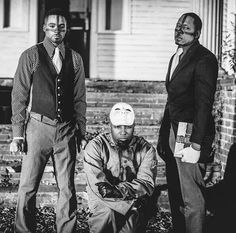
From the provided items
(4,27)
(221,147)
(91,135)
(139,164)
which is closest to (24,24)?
(4,27)

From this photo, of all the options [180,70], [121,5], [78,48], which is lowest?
[180,70]

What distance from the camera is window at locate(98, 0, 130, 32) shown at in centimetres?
866

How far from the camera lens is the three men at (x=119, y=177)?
11.8 ft

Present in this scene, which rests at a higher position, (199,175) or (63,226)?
(199,175)

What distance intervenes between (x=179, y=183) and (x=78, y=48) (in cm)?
697

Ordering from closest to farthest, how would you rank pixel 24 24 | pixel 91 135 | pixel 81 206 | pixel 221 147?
pixel 81 206 < pixel 221 147 < pixel 91 135 < pixel 24 24

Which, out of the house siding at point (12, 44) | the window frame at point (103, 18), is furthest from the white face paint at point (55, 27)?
the house siding at point (12, 44)

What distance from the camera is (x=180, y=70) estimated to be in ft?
11.8

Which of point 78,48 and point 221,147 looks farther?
point 78,48

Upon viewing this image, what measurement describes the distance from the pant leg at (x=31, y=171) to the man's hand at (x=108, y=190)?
527mm

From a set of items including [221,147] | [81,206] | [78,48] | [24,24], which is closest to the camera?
[81,206]

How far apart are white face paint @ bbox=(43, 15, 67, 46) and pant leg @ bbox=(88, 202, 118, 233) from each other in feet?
4.71

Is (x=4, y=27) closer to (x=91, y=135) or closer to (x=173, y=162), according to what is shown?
(x=91, y=135)

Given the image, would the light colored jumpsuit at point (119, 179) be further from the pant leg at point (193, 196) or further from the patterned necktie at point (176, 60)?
the patterned necktie at point (176, 60)
